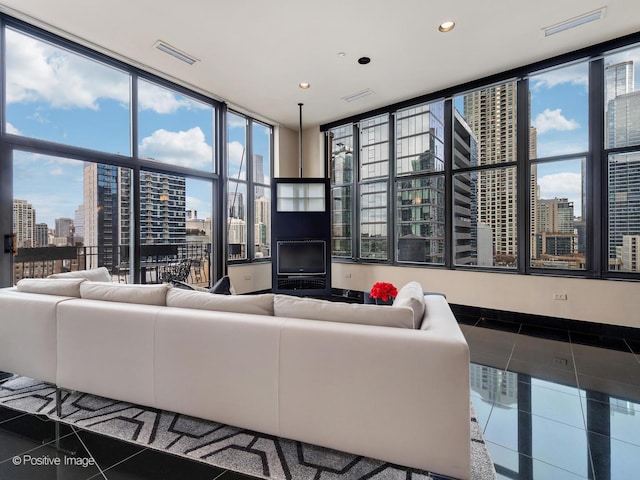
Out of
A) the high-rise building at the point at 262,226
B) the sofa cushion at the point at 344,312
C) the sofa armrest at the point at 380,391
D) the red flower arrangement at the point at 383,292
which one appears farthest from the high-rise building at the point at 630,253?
the high-rise building at the point at 262,226

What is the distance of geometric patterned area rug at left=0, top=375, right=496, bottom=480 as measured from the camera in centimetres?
151

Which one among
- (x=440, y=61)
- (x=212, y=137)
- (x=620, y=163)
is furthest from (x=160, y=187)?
(x=620, y=163)

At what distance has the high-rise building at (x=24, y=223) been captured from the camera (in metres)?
3.21

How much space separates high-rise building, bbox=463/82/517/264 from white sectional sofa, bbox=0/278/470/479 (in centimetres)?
273

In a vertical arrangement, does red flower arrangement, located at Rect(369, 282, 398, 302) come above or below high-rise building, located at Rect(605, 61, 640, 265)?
below

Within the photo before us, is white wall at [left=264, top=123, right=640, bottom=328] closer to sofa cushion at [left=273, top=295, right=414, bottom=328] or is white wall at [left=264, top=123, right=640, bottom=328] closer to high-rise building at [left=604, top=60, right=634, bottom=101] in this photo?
high-rise building at [left=604, top=60, right=634, bottom=101]

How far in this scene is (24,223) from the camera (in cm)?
328

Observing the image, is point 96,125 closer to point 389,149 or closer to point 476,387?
point 389,149

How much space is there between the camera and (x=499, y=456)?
1.63 meters

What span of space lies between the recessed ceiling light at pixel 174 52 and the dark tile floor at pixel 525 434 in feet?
11.8

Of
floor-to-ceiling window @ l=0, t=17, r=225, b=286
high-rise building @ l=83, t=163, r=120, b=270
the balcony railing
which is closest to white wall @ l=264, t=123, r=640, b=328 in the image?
the balcony railing

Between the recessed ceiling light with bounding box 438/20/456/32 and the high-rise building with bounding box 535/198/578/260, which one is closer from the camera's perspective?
the recessed ceiling light with bounding box 438/20/456/32

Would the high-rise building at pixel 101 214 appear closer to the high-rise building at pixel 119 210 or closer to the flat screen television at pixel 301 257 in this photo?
the high-rise building at pixel 119 210

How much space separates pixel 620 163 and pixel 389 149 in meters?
2.94
